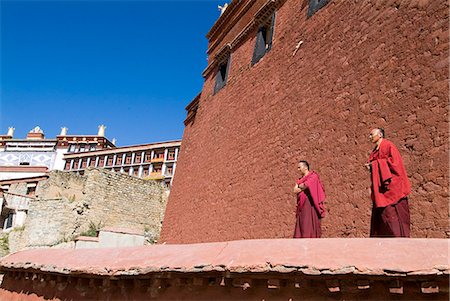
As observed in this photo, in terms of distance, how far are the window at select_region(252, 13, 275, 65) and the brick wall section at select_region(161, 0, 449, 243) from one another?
25 centimetres

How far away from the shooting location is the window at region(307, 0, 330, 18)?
20.6 ft

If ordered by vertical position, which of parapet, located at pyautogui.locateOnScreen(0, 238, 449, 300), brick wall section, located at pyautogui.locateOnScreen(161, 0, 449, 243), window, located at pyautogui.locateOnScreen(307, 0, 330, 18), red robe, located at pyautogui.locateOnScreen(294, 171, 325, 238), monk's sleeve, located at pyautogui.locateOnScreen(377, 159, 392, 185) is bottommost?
parapet, located at pyautogui.locateOnScreen(0, 238, 449, 300)

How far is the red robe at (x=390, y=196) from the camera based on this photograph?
127 inches

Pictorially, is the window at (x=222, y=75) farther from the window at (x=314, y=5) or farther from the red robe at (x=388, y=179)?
the red robe at (x=388, y=179)

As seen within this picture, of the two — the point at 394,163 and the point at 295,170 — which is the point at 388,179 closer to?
the point at 394,163

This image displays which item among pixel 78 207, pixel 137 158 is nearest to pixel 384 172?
pixel 78 207

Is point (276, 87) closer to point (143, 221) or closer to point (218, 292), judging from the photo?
point (218, 292)

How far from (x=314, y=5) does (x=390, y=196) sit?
13.6 feet

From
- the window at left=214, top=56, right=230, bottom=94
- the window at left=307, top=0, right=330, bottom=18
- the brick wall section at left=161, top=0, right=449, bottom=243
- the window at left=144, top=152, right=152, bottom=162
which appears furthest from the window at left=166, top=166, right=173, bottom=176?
the window at left=307, top=0, right=330, bottom=18

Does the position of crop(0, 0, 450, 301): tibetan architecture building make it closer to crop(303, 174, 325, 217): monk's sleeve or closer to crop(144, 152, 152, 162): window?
crop(303, 174, 325, 217): monk's sleeve

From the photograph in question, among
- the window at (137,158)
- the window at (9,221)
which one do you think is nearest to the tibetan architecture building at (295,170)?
the window at (9,221)

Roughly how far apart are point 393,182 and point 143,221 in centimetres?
1670

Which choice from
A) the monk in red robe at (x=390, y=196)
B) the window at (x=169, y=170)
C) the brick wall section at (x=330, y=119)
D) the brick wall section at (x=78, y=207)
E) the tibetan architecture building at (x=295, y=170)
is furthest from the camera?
the window at (x=169, y=170)

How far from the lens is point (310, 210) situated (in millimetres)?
4027
